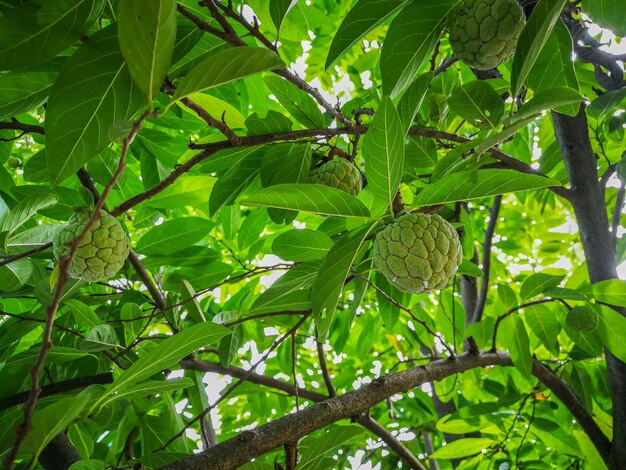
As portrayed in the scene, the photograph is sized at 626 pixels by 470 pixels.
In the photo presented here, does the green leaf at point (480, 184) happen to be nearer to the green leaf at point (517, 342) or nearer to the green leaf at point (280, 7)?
the green leaf at point (280, 7)

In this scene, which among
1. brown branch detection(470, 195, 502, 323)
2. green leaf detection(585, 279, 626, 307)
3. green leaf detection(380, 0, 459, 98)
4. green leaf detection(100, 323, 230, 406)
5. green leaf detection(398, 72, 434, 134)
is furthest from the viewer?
brown branch detection(470, 195, 502, 323)

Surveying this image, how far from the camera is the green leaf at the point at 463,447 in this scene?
2.55m

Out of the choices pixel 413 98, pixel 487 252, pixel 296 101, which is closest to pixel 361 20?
pixel 413 98

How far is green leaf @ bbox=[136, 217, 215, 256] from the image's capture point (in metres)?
2.03

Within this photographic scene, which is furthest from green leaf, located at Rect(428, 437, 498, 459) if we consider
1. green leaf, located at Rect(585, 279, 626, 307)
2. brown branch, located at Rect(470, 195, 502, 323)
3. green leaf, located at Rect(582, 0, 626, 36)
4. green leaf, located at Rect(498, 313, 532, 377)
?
green leaf, located at Rect(582, 0, 626, 36)

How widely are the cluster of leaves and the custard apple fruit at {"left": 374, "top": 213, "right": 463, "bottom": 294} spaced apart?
2.3 inches

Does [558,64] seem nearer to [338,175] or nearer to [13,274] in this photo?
[338,175]

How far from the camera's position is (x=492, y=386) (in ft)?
8.98

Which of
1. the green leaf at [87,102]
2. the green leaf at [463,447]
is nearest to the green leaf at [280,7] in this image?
the green leaf at [87,102]

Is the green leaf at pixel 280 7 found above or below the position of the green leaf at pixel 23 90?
above

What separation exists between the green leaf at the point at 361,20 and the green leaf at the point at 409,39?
0.04 meters

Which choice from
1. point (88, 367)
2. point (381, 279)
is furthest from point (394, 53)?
point (88, 367)

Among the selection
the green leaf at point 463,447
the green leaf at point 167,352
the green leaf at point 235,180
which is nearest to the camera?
the green leaf at point 167,352

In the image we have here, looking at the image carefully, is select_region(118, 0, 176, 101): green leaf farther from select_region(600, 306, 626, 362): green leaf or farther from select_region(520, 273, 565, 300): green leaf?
select_region(600, 306, 626, 362): green leaf
